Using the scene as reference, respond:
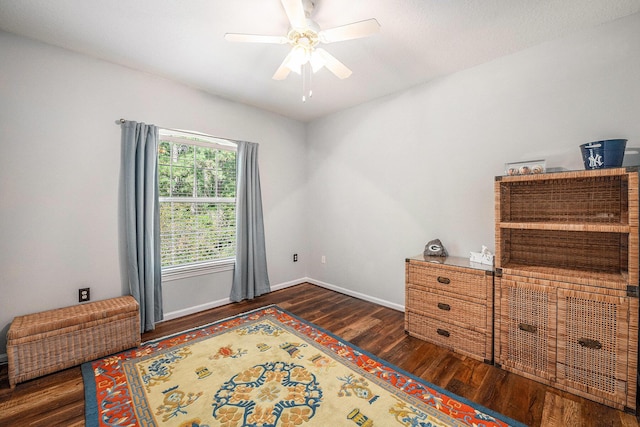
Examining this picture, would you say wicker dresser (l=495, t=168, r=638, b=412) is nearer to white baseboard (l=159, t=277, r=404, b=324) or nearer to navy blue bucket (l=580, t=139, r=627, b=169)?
navy blue bucket (l=580, t=139, r=627, b=169)

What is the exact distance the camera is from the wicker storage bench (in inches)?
75.8

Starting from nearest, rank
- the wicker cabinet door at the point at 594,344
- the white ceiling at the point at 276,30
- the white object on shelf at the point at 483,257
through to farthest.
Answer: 1. the wicker cabinet door at the point at 594,344
2. the white ceiling at the point at 276,30
3. the white object on shelf at the point at 483,257

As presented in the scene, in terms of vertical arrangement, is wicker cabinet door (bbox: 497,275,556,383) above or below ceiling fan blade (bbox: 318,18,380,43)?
below

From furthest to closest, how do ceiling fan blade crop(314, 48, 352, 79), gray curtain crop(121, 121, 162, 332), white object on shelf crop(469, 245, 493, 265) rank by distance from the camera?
gray curtain crop(121, 121, 162, 332), white object on shelf crop(469, 245, 493, 265), ceiling fan blade crop(314, 48, 352, 79)

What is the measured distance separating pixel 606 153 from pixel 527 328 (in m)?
1.30

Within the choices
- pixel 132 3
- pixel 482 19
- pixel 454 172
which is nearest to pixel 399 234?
pixel 454 172

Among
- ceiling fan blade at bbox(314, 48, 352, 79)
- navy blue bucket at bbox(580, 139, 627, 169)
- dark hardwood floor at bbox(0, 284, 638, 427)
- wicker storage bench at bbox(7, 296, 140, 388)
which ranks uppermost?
ceiling fan blade at bbox(314, 48, 352, 79)

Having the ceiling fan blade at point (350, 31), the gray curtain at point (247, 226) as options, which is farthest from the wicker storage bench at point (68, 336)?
the ceiling fan blade at point (350, 31)

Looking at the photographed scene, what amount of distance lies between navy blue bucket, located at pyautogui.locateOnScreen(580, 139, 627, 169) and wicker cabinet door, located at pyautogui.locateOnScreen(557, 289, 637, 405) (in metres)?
0.86

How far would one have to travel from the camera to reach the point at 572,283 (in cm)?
183

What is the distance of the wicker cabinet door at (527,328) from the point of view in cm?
191

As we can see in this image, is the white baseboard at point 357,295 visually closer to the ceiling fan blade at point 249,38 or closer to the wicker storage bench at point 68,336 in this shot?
the wicker storage bench at point 68,336

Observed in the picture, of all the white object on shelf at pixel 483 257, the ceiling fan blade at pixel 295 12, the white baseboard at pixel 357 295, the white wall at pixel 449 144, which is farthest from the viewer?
the white baseboard at pixel 357 295

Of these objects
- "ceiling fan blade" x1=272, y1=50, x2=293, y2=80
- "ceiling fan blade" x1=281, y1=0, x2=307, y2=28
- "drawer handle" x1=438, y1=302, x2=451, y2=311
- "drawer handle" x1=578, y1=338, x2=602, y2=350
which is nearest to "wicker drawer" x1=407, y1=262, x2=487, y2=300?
"drawer handle" x1=438, y1=302, x2=451, y2=311
